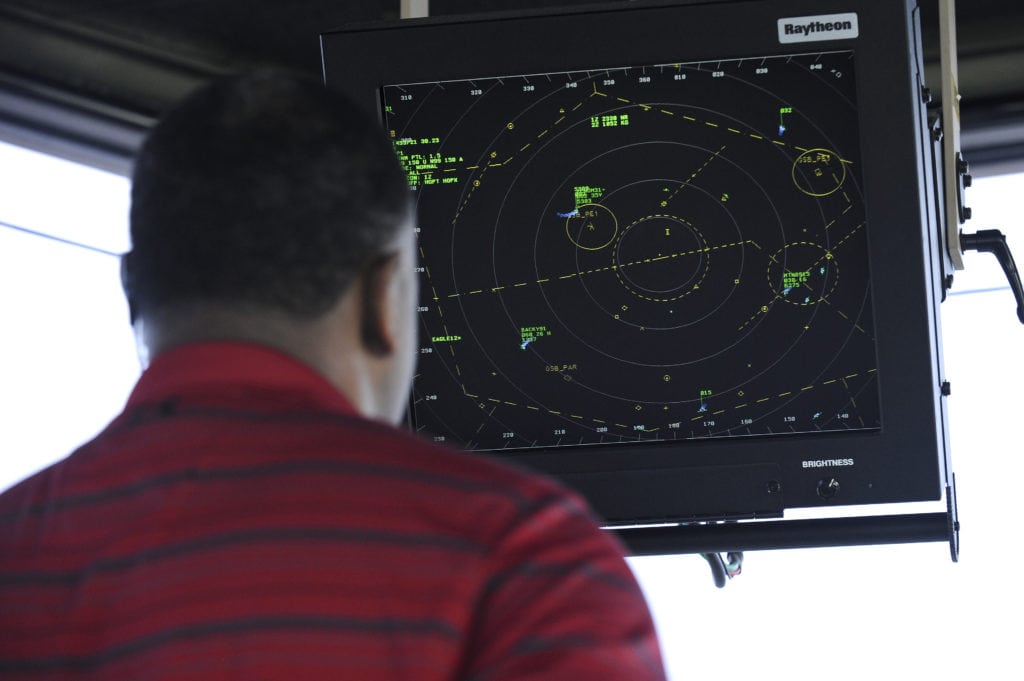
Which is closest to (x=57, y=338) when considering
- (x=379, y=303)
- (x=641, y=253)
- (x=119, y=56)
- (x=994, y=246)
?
(x=119, y=56)

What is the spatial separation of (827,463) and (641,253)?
27 cm

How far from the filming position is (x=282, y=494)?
2.08 ft

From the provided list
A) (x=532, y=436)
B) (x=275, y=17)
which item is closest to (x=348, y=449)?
(x=532, y=436)

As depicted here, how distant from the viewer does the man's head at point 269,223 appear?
0.70 m

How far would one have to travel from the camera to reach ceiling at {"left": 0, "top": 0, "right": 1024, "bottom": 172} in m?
3.08

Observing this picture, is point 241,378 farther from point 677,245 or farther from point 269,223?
point 677,245

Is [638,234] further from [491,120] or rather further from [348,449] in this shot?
[348,449]

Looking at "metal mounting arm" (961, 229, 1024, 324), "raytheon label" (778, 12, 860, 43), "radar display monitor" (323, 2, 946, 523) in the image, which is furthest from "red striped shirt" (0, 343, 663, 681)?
"metal mounting arm" (961, 229, 1024, 324)

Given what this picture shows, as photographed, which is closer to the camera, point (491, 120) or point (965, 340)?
point (491, 120)

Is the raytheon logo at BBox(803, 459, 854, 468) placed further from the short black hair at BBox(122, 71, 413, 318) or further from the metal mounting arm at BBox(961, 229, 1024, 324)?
the short black hair at BBox(122, 71, 413, 318)

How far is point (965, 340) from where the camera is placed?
3270 millimetres

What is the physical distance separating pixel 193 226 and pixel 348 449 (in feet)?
0.49

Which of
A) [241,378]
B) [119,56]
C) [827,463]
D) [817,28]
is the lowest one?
[827,463]

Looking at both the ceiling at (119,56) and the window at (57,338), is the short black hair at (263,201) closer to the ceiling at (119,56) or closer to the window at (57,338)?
the ceiling at (119,56)
